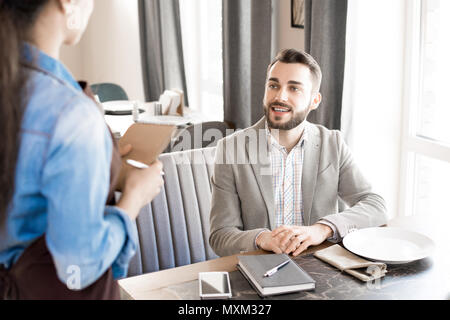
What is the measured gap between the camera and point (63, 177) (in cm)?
86

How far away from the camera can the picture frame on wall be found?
9.60 feet

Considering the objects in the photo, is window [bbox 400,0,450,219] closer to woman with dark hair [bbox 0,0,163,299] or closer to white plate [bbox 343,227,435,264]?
white plate [bbox 343,227,435,264]

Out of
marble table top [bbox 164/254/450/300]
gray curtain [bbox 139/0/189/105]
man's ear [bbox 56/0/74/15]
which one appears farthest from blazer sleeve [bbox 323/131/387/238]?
gray curtain [bbox 139/0/189/105]

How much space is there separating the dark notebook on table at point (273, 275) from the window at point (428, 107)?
48.0 inches

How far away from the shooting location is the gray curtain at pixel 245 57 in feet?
9.93

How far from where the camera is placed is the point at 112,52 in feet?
19.8

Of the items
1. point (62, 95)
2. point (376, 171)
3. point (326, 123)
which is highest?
point (62, 95)

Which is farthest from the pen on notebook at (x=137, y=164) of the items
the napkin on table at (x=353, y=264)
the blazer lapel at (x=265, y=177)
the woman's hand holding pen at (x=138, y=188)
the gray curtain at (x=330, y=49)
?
the gray curtain at (x=330, y=49)

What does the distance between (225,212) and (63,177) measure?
1067mm

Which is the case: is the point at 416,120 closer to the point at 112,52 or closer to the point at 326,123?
the point at 326,123

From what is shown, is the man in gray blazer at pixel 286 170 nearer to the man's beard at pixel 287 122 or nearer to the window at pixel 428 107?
the man's beard at pixel 287 122

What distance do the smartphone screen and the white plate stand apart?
39 centimetres
